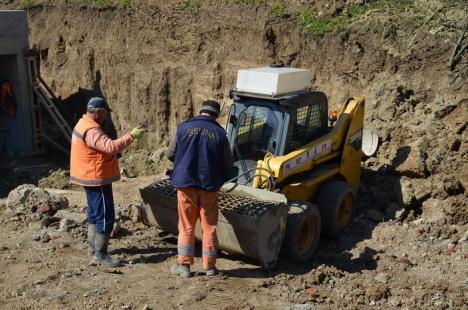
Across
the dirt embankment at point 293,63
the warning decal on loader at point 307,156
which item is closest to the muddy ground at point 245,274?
the dirt embankment at point 293,63

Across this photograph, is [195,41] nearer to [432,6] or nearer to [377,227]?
[432,6]

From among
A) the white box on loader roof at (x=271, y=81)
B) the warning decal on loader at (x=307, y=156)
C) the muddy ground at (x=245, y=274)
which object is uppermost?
the white box on loader roof at (x=271, y=81)

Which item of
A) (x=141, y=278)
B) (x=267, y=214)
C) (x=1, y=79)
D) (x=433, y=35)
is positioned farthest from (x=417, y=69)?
(x=1, y=79)

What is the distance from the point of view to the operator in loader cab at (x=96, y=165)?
20.4 feet

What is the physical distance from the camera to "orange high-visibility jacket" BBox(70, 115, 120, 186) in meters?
6.30

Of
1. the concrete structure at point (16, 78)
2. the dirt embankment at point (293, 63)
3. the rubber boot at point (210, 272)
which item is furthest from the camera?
the concrete structure at point (16, 78)

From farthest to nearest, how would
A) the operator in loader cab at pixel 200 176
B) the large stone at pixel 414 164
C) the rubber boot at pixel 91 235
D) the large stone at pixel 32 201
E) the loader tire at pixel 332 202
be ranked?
the large stone at pixel 414 164, the large stone at pixel 32 201, the loader tire at pixel 332 202, the rubber boot at pixel 91 235, the operator in loader cab at pixel 200 176

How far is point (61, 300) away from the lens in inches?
227

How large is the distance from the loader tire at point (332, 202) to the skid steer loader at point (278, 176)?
0.5 inches

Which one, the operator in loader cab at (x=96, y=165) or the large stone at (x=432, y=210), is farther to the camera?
the large stone at (x=432, y=210)

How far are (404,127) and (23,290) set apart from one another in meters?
6.24

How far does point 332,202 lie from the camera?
25.6 feet

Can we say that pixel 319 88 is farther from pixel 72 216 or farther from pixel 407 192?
pixel 72 216

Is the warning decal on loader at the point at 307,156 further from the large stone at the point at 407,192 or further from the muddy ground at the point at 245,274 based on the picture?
the large stone at the point at 407,192
